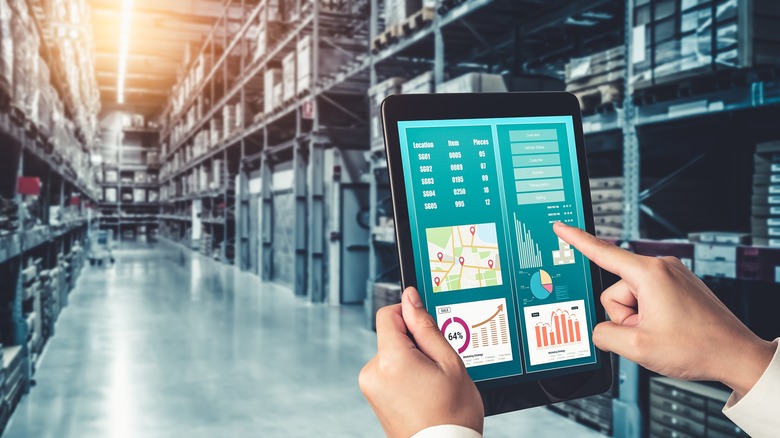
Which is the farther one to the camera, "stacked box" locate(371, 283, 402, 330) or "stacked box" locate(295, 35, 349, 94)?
"stacked box" locate(295, 35, 349, 94)

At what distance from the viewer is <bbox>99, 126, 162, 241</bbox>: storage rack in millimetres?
32438

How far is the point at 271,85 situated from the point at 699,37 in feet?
30.6

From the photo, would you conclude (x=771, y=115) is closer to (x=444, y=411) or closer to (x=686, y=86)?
(x=686, y=86)

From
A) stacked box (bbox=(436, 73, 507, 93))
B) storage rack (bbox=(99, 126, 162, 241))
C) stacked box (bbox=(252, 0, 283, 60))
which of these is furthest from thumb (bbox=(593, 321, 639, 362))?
storage rack (bbox=(99, 126, 162, 241))

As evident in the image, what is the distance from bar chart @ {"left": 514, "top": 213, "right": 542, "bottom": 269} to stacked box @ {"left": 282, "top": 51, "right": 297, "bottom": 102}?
9603mm

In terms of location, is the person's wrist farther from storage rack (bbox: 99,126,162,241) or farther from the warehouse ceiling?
storage rack (bbox: 99,126,162,241)

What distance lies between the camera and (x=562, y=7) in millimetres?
5738

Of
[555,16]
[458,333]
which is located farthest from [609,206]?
[458,333]

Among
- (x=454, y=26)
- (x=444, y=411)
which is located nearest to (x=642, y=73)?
(x=454, y=26)

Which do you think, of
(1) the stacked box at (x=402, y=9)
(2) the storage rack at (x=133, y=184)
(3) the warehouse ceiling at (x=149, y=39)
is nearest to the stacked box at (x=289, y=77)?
(1) the stacked box at (x=402, y=9)

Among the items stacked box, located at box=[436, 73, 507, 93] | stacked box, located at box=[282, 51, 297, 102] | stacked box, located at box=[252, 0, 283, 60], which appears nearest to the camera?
stacked box, located at box=[436, 73, 507, 93]

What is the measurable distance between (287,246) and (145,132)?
87.8 ft

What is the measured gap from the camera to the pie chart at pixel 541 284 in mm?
955

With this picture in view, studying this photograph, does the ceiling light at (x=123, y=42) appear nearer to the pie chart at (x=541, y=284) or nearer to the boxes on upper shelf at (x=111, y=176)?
the boxes on upper shelf at (x=111, y=176)
